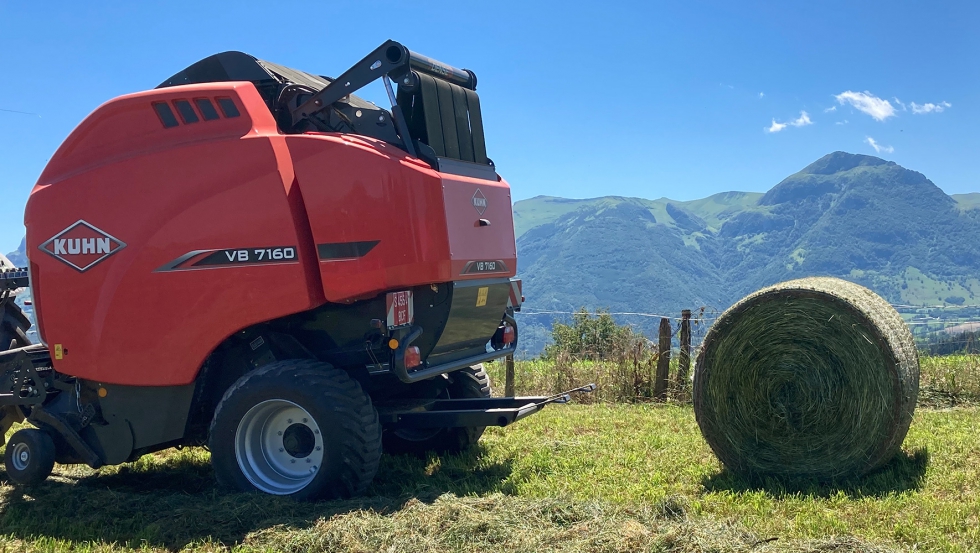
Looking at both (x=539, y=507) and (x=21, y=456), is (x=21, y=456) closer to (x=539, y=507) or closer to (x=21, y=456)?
(x=21, y=456)

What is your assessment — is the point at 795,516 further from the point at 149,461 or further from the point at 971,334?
the point at 971,334

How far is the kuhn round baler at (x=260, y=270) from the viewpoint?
18.2 feet

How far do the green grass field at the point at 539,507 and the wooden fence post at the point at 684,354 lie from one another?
3.02 meters

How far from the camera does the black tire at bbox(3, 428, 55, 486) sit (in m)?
6.12

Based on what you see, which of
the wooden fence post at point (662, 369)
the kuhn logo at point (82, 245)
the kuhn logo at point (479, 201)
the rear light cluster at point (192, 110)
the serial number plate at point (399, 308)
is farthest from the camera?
the wooden fence post at point (662, 369)

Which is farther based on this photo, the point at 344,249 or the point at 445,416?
the point at 445,416

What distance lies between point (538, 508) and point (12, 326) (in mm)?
5905

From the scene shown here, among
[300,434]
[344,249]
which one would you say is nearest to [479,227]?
[344,249]

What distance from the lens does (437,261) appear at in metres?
5.59

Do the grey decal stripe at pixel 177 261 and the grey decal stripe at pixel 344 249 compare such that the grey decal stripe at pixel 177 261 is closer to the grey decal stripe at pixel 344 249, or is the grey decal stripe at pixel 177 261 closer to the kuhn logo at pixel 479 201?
the grey decal stripe at pixel 344 249

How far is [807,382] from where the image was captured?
6.35 meters

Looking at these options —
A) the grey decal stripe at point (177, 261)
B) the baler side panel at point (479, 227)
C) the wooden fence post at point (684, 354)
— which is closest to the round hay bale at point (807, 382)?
the baler side panel at point (479, 227)

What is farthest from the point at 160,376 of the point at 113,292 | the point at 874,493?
the point at 874,493

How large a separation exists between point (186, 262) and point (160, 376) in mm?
879
